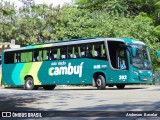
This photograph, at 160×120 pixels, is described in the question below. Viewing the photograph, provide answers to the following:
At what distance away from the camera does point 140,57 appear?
22.4 meters

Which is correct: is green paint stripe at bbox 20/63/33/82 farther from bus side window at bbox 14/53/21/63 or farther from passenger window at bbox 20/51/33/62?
bus side window at bbox 14/53/21/63

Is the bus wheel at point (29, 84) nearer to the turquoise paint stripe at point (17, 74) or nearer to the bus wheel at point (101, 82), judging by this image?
the turquoise paint stripe at point (17, 74)

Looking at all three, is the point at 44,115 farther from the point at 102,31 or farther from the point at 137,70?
the point at 102,31

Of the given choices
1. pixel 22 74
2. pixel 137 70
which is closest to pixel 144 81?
pixel 137 70

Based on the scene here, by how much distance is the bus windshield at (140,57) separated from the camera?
22.0 metres

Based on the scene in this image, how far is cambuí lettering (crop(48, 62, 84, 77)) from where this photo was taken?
23.2 m

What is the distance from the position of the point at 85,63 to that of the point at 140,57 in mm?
3204

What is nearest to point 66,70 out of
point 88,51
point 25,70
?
point 88,51

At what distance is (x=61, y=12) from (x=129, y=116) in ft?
110

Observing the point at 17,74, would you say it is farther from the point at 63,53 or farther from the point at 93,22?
→ the point at 93,22

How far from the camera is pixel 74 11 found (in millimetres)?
37500

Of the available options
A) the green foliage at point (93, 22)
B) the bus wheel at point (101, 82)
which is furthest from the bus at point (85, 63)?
the green foliage at point (93, 22)

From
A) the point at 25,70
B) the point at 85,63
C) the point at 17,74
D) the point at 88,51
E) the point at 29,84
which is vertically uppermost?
the point at 88,51

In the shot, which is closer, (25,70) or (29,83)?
(29,83)
